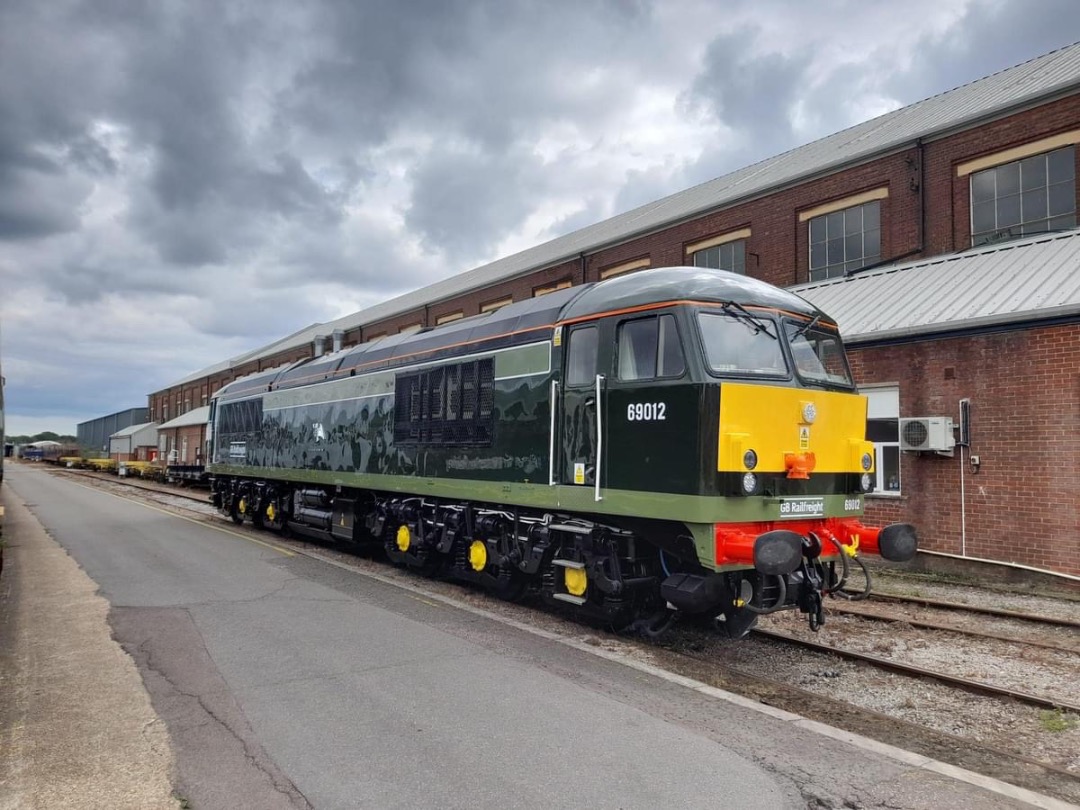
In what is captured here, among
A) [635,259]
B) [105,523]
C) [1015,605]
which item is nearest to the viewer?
[1015,605]

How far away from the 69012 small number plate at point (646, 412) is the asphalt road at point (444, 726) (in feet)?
7.30

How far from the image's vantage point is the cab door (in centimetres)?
761

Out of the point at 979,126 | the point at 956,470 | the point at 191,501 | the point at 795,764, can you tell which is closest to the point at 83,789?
the point at 795,764

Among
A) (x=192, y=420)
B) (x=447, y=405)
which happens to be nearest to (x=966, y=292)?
(x=447, y=405)

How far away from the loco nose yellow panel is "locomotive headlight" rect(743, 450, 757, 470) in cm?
4

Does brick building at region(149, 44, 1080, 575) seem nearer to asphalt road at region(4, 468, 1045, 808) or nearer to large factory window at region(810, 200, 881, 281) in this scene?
large factory window at region(810, 200, 881, 281)

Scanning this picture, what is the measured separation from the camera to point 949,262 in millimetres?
15266

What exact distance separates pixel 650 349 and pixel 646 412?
603mm

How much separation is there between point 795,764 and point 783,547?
5.95 ft

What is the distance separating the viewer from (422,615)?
8609 millimetres

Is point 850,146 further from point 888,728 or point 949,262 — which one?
point 888,728

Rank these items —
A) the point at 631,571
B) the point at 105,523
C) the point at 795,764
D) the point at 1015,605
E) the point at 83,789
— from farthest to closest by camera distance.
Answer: the point at 105,523, the point at 1015,605, the point at 631,571, the point at 795,764, the point at 83,789

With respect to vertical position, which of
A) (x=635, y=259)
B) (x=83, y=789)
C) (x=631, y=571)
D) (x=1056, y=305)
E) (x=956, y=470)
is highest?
(x=635, y=259)

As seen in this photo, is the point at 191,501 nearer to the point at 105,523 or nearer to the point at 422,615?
the point at 105,523
